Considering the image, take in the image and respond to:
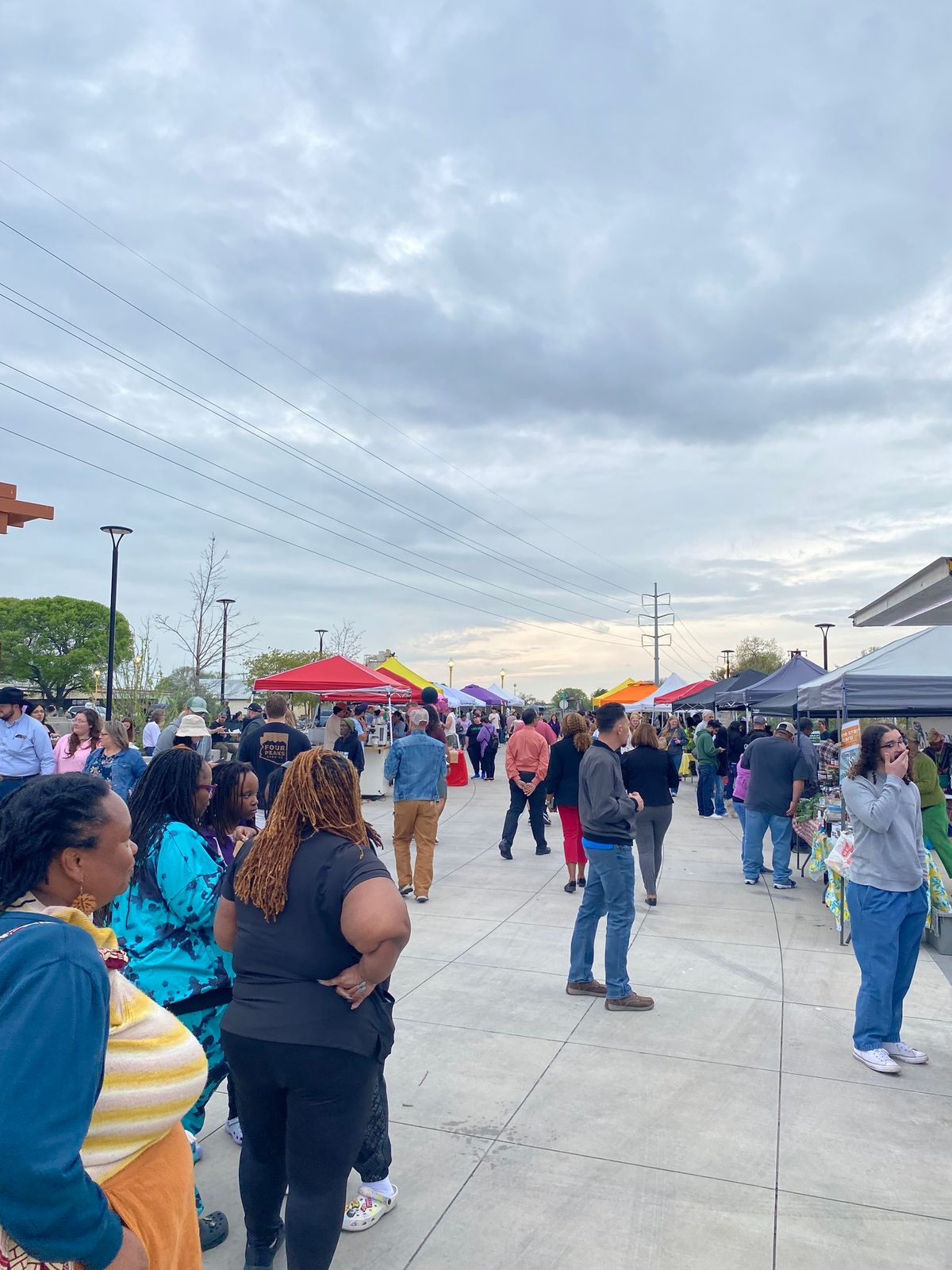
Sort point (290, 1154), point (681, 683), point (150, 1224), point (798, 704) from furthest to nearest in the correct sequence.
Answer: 1. point (681, 683)
2. point (798, 704)
3. point (290, 1154)
4. point (150, 1224)

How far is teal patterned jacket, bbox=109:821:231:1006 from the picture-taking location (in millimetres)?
3094

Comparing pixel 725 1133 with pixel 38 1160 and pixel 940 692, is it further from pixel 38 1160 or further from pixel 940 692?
pixel 940 692

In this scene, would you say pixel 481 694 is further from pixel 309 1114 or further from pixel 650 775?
pixel 309 1114

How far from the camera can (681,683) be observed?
90.2 feet

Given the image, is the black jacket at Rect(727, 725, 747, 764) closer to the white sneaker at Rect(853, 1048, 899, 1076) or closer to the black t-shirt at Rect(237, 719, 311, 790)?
the black t-shirt at Rect(237, 719, 311, 790)

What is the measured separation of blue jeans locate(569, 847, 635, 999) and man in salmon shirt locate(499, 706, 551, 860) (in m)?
5.03

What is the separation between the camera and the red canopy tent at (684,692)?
2500 centimetres

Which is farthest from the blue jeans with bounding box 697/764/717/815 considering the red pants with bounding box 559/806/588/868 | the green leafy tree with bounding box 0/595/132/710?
the green leafy tree with bounding box 0/595/132/710

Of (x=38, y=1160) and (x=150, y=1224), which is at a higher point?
(x=38, y=1160)

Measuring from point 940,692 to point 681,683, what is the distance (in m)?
20.1

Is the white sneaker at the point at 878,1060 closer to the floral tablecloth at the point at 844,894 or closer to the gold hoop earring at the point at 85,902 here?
the floral tablecloth at the point at 844,894

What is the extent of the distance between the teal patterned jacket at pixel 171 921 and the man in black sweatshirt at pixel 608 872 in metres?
2.80

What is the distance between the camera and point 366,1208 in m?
3.21

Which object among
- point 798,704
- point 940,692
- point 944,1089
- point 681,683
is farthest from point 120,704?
point 944,1089
